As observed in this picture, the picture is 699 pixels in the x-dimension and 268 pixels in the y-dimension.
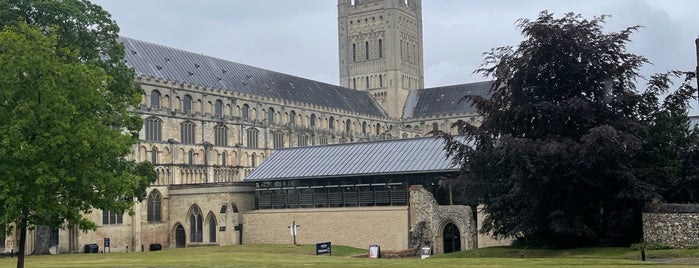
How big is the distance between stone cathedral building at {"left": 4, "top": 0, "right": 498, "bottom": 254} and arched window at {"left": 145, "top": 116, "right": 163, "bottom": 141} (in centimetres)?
11

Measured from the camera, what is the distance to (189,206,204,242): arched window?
246 ft

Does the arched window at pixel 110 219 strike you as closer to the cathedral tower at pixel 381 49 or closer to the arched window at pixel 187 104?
the arched window at pixel 187 104

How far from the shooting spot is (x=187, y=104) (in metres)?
94.3

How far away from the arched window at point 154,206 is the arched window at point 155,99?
12.1 metres

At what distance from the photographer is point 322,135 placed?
114938 mm

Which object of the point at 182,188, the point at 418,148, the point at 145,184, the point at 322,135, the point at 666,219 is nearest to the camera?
the point at 666,219

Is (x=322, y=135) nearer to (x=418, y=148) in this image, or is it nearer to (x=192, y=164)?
(x=192, y=164)

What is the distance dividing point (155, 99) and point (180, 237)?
17482 millimetres

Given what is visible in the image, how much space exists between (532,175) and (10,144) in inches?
880

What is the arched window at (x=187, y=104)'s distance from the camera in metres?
93.6

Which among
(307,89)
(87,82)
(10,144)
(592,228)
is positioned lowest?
(592,228)

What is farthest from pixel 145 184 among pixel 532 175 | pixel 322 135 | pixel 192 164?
pixel 322 135

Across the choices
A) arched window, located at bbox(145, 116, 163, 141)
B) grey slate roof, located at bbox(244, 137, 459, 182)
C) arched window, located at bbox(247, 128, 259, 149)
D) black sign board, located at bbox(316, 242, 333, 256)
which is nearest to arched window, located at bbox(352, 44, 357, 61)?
arched window, located at bbox(247, 128, 259, 149)

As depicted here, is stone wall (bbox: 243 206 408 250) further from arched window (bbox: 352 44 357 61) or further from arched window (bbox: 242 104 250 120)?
arched window (bbox: 352 44 357 61)
